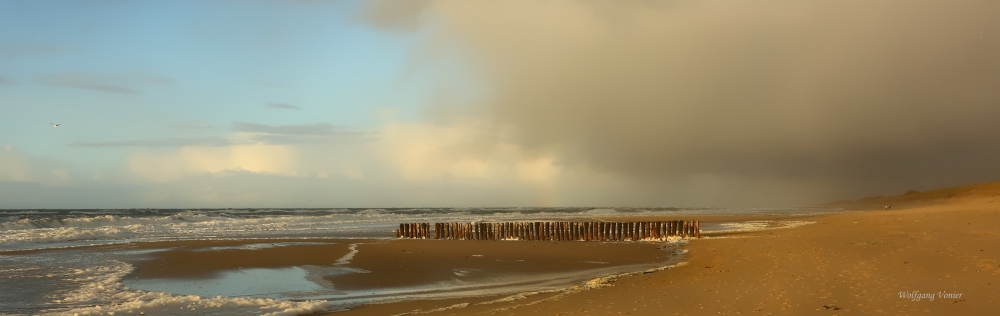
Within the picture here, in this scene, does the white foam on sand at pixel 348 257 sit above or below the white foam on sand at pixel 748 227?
below

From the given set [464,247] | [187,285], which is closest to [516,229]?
[464,247]

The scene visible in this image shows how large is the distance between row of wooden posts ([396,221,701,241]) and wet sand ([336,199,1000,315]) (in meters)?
11.7

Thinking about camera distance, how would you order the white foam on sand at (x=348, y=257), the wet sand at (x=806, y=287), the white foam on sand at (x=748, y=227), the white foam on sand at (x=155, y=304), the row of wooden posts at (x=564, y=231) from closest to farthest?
the wet sand at (x=806, y=287) < the white foam on sand at (x=155, y=304) < the white foam on sand at (x=348, y=257) < the row of wooden posts at (x=564, y=231) < the white foam on sand at (x=748, y=227)

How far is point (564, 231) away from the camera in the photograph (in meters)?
28.6

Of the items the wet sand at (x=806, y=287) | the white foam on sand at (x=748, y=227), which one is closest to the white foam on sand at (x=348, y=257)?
the wet sand at (x=806, y=287)

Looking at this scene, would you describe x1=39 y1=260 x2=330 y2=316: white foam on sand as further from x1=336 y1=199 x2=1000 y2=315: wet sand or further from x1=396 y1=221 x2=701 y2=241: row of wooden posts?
x1=396 y1=221 x2=701 y2=241: row of wooden posts

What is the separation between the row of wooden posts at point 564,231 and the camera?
2772 centimetres

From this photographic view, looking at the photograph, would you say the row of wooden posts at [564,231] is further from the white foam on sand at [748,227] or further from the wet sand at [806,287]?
the wet sand at [806,287]

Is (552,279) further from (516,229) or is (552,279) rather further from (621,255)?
(516,229)

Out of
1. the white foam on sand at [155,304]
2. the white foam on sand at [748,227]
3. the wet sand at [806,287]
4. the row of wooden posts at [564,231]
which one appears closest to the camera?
the wet sand at [806,287]

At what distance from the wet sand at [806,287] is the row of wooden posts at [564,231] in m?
11.7

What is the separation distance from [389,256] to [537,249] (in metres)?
5.81

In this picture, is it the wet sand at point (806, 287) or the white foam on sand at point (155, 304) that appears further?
the white foam on sand at point (155, 304)

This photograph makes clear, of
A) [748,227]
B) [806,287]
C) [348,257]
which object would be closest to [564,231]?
[748,227]
